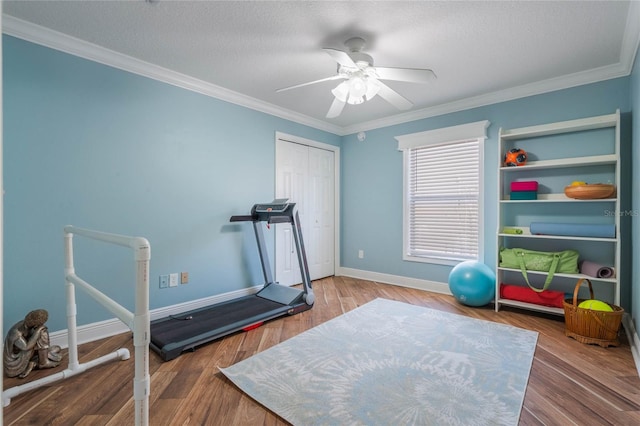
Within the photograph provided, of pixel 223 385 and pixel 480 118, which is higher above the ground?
pixel 480 118

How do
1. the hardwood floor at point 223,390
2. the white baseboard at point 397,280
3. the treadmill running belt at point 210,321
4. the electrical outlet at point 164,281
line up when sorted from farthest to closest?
the white baseboard at point 397,280
the electrical outlet at point 164,281
the treadmill running belt at point 210,321
the hardwood floor at point 223,390

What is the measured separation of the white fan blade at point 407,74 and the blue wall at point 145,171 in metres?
1.71

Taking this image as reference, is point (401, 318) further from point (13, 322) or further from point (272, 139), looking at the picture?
point (13, 322)

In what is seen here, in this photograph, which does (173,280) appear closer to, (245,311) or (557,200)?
(245,311)

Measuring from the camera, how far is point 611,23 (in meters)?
2.42

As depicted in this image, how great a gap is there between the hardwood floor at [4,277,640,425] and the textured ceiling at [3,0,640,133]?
7.70 feet

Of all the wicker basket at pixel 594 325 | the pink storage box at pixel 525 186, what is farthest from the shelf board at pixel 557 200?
the wicker basket at pixel 594 325

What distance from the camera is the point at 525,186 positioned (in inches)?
133

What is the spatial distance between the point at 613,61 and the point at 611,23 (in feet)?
2.47

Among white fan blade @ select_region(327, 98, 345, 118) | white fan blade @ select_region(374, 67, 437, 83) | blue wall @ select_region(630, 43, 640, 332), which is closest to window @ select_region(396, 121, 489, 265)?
blue wall @ select_region(630, 43, 640, 332)

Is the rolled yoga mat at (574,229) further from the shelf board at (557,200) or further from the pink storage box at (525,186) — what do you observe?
the pink storage box at (525,186)

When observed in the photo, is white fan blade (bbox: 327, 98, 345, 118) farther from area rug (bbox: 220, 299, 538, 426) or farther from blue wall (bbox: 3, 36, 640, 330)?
area rug (bbox: 220, 299, 538, 426)

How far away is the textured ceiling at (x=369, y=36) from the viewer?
2271 millimetres

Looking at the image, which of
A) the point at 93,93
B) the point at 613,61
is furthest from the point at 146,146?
the point at 613,61
